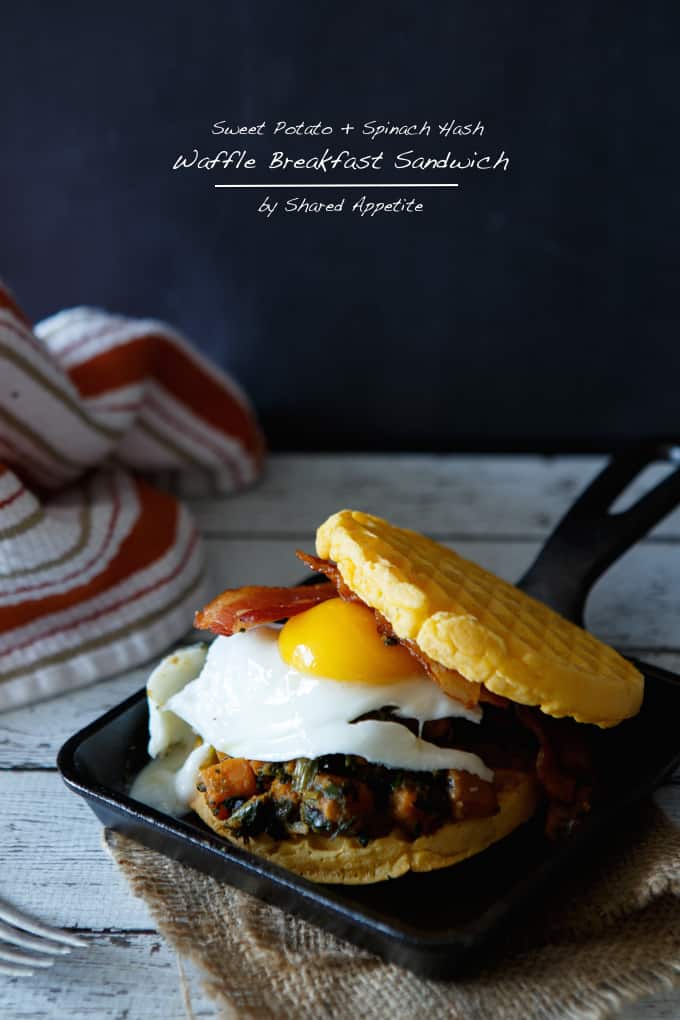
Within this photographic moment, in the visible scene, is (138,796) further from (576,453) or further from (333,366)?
(576,453)

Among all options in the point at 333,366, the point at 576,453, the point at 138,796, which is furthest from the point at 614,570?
the point at 138,796

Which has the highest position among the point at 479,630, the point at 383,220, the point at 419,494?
the point at 383,220

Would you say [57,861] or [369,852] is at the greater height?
[369,852]

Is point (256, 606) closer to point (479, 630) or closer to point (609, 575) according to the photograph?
point (479, 630)

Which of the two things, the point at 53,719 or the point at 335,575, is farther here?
the point at 53,719

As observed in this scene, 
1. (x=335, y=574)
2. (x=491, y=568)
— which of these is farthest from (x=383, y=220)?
(x=335, y=574)

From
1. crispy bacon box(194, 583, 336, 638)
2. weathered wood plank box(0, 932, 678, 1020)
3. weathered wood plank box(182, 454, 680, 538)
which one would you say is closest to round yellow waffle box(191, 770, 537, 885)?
weathered wood plank box(0, 932, 678, 1020)

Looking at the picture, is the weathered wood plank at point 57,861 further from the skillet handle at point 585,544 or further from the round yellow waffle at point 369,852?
the skillet handle at point 585,544
